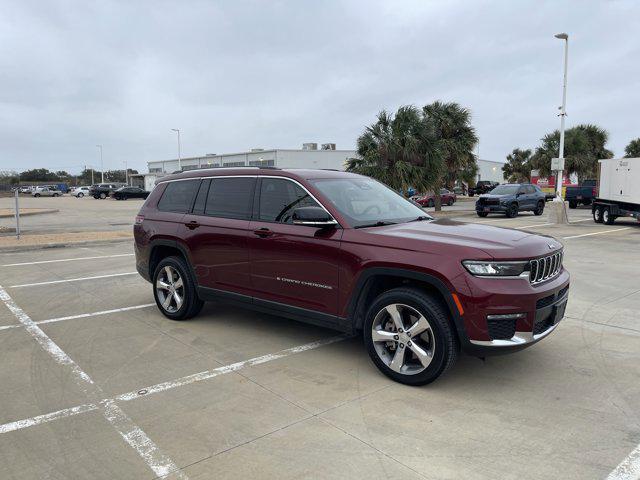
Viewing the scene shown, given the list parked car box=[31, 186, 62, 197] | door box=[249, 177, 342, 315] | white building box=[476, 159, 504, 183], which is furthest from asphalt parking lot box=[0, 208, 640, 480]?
white building box=[476, 159, 504, 183]

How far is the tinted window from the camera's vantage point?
546 cm

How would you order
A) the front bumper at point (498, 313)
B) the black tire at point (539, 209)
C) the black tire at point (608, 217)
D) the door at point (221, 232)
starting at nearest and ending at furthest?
the front bumper at point (498, 313), the door at point (221, 232), the black tire at point (608, 217), the black tire at point (539, 209)

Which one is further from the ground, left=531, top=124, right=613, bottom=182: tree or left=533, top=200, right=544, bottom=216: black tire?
left=531, top=124, right=613, bottom=182: tree

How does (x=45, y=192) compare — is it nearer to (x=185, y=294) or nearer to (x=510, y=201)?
(x=510, y=201)

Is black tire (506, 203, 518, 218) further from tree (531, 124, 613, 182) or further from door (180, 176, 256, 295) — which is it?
door (180, 176, 256, 295)

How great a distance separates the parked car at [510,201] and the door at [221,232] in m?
21.6

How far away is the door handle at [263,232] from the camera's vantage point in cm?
503

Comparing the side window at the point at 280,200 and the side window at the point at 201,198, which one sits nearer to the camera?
the side window at the point at 280,200

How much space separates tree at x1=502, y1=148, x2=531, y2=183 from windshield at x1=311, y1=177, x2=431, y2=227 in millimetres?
64055

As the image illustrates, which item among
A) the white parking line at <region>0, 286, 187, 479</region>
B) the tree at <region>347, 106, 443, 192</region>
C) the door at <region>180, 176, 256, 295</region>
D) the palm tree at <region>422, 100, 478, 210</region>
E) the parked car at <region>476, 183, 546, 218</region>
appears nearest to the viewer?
the white parking line at <region>0, 286, 187, 479</region>

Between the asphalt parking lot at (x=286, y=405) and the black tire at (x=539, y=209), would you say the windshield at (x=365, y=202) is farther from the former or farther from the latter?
the black tire at (x=539, y=209)

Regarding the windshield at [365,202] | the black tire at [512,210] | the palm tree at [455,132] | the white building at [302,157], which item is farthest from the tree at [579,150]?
the windshield at [365,202]

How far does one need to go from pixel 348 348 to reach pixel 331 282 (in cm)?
97

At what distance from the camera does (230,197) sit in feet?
18.5
